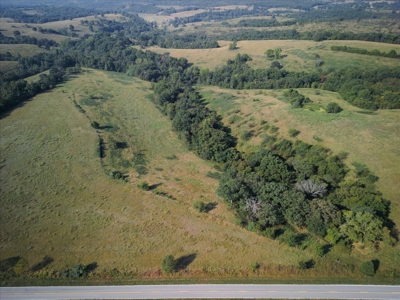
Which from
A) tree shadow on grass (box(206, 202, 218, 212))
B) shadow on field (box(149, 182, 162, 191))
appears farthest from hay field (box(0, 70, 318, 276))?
shadow on field (box(149, 182, 162, 191))

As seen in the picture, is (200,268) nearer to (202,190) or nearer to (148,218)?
(148,218)

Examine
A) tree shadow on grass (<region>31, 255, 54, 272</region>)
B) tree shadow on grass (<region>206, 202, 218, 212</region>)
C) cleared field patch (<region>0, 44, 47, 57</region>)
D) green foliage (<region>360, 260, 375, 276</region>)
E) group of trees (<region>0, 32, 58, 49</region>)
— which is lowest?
tree shadow on grass (<region>31, 255, 54, 272</region>)

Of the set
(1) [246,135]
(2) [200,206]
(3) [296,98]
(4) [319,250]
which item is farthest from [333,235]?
(3) [296,98]

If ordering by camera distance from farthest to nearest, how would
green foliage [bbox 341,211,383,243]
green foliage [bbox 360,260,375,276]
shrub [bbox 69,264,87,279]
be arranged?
green foliage [bbox 341,211,383,243] → shrub [bbox 69,264,87,279] → green foliage [bbox 360,260,375,276]

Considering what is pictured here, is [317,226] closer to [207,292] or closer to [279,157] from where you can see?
[207,292]

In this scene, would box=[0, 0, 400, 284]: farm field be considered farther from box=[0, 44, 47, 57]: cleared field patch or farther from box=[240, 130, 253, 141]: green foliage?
Result: box=[0, 44, 47, 57]: cleared field patch

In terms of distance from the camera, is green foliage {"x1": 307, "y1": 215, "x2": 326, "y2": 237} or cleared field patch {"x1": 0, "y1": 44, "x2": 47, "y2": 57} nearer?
green foliage {"x1": 307, "y1": 215, "x2": 326, "y2": 237}

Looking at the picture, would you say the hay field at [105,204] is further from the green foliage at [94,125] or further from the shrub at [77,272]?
the shrub at [77,272]
